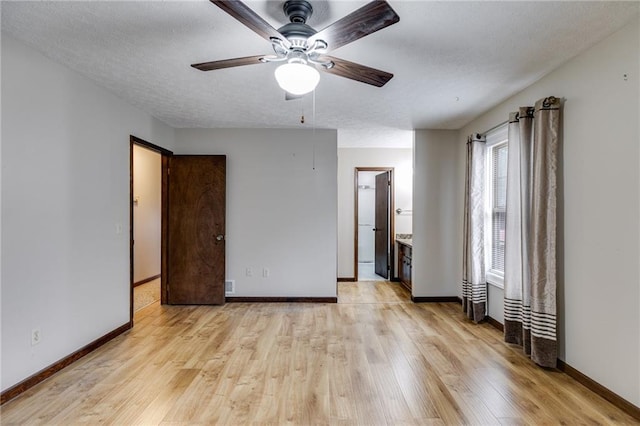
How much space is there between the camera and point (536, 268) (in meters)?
2.67

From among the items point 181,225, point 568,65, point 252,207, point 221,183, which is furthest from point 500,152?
point 181,225

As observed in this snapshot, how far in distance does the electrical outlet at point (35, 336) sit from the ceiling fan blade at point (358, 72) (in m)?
2.74

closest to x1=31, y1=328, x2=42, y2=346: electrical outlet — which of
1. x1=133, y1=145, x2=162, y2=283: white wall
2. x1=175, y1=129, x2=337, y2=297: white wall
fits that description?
x1=175, y1=129, x2=337, y2=297: white wall

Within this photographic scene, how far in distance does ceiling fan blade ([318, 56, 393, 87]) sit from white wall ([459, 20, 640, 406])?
150cm

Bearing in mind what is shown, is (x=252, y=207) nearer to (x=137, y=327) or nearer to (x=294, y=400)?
(x=137, y=327)

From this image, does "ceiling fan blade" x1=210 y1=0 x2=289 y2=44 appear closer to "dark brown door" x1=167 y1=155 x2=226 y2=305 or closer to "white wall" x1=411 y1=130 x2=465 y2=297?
"dark brown door" x1=167 y1=155 x2=226 y2=305

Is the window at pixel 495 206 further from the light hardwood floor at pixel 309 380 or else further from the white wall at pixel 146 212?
the white wall at pixel 146 212

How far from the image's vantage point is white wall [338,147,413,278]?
6.10 meters

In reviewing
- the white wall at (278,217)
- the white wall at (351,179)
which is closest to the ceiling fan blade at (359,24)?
the white wall at (278,217)

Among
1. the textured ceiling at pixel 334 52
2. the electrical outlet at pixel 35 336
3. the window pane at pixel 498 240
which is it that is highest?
the textured ceiling at pixel 334 52

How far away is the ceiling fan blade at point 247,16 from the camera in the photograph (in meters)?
1.43

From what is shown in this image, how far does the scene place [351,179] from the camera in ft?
20.1

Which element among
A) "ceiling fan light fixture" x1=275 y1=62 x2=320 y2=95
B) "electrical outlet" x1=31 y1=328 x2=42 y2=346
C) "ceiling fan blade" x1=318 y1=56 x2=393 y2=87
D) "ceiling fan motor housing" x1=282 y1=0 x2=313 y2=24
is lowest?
"electrical outlet" x1=31 y1=328 x2=42 y2=346

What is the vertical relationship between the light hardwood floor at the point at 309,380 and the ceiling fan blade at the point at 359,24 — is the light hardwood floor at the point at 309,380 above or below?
below
